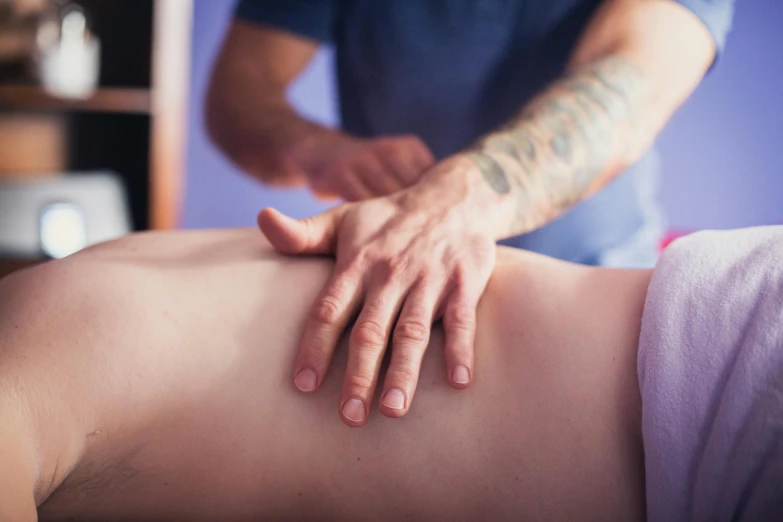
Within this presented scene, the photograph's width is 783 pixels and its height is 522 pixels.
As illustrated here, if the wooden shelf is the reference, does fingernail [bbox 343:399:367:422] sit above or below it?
above

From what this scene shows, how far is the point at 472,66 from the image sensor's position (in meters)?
1.57

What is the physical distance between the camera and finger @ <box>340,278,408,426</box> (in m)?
0.58

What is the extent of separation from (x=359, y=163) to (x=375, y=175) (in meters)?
0.07

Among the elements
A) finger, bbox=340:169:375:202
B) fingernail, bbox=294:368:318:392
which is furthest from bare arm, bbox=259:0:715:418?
finger, bbox=340:169:375:202

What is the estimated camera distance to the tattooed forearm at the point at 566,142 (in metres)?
1.08

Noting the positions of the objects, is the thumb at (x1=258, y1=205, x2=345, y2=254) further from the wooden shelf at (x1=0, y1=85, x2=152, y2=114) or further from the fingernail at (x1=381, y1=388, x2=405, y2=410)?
the wooden shelf at (x1=0, y1=85, x2=152, y2=114)

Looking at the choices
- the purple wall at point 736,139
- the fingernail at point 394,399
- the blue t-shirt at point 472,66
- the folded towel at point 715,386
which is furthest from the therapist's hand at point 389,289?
the purple wall at point 736,139

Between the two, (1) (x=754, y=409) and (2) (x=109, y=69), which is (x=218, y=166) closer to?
(2) (x=109, y=69)

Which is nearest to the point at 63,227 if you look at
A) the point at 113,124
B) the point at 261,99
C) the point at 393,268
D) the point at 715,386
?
the point at 113,124

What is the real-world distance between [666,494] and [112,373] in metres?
0.46

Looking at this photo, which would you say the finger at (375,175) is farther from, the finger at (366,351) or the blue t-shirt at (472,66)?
the finger at (366,351)

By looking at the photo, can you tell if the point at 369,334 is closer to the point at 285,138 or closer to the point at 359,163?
the point at 359,163

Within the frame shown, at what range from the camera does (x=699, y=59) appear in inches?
57.7

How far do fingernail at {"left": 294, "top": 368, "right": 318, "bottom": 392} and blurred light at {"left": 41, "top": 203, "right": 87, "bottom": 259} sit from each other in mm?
1913
